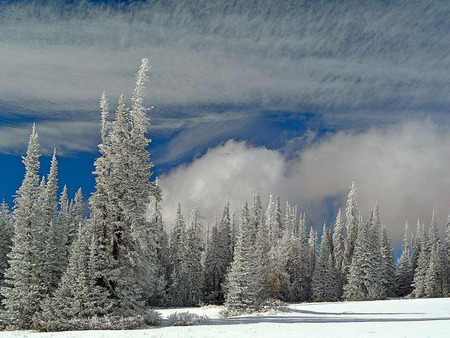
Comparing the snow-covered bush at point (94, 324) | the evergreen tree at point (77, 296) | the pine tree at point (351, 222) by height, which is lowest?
the snow-covered bush at point (94, 324)

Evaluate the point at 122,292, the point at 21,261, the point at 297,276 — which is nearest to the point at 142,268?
the point at 122,292

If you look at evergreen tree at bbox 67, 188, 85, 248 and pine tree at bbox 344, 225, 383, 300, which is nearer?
evergreen tree at bbox 67, 188, 85, 248

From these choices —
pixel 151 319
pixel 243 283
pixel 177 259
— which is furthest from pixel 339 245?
pixel 151 319

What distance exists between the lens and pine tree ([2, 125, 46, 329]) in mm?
36422

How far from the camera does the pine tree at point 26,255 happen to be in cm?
3642

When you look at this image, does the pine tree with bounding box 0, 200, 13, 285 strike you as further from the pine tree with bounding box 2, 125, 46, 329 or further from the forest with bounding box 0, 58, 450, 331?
the pine tree with bounding box 2, 125, 46, 329

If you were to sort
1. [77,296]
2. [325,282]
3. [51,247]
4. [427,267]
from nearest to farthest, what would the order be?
[77,296] → [51,247] → [427,267] → [325,282]

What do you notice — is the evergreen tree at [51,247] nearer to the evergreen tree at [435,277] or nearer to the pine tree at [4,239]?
the pine tree at [4,239]

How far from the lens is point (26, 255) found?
3959 cm

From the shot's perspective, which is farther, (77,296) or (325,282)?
(325,282)

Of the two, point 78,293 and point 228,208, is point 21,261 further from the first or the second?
point 228,208

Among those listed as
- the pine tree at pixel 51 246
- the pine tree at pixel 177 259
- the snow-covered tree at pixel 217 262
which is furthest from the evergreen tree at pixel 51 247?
the snow-covered tree at pixel 217 262

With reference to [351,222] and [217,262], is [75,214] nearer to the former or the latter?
[217,262]

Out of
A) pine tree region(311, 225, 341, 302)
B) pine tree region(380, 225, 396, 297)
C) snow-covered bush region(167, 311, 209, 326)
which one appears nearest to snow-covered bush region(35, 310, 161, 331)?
snow-covered bush region(167, 311, 209, 326)
